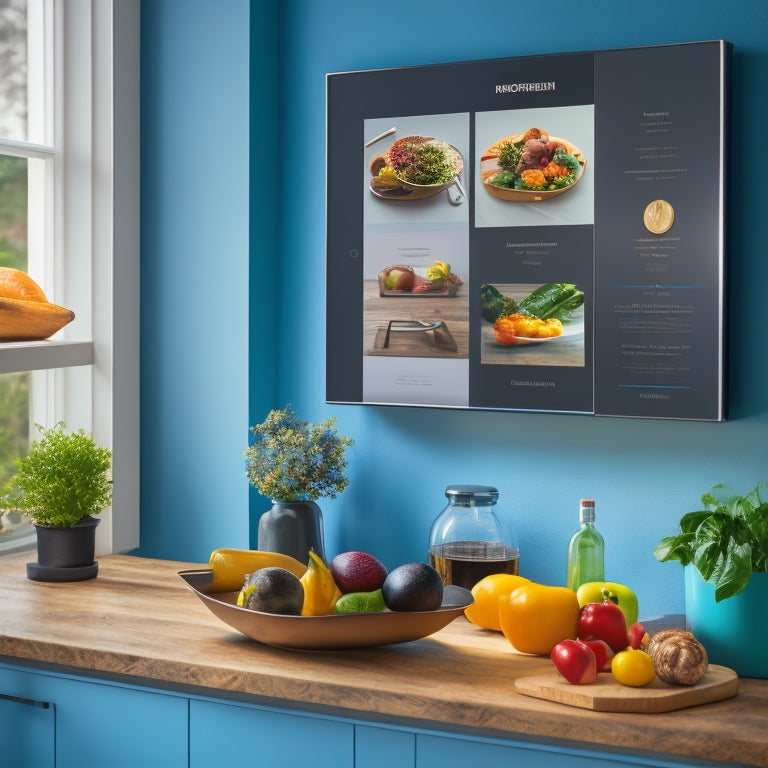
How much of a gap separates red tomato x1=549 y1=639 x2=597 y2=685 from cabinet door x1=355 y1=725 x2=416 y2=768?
26 centimetres

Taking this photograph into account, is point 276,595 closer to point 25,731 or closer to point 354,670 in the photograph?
point 354,670

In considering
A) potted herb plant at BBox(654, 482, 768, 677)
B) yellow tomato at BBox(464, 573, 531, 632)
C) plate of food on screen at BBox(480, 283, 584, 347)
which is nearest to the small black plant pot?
yellow tomato at BBox(464, 573, 531, 632)

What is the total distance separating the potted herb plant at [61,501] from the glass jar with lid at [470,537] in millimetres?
763

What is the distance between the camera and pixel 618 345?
228 centimetres

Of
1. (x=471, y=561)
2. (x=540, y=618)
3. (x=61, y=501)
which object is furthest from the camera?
(x=61, y=501)

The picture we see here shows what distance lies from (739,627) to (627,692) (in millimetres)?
298

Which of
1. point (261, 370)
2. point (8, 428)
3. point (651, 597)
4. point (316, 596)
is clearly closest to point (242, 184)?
point (261, 370)

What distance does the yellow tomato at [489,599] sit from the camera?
2.10 meters

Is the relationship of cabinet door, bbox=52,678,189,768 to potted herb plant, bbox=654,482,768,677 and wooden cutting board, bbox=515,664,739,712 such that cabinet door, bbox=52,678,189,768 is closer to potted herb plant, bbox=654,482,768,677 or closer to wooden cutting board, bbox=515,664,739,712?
wooden cutting board, bbox=515,664,739,712

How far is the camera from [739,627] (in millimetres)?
1889

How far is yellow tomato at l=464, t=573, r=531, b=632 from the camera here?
2098mm

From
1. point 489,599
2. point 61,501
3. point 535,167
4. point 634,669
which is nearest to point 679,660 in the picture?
point 634,669

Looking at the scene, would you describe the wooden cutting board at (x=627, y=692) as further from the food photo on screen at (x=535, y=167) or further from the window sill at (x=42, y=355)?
the window sill at (x=42, y=355)

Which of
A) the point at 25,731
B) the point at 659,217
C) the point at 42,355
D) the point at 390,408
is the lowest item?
the point at 25,731
